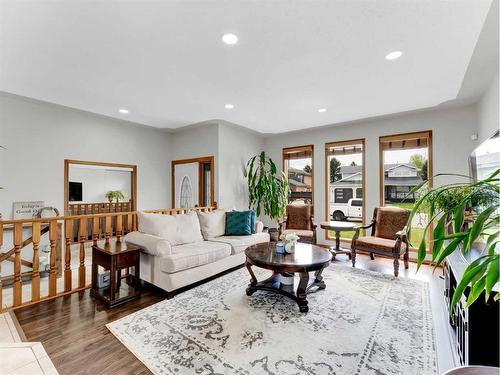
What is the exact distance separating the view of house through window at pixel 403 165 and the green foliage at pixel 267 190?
80.2 inches

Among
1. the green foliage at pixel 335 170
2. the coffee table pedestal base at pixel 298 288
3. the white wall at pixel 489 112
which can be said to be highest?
the white wall at pixel 489 112

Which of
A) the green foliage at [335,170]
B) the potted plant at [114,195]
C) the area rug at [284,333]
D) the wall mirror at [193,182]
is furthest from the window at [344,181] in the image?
the potted plant at [114,195]

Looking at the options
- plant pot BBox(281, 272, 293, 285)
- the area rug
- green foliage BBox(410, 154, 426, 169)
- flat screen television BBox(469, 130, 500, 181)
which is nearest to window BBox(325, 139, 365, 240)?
green foliage BBox(410, 154, 426, 169)

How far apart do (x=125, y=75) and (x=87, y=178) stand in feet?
18.7

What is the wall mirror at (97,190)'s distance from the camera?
22.9ft

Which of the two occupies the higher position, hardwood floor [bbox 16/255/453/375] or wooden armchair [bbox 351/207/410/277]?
wooden armchair [bbox 351/207/410/277]

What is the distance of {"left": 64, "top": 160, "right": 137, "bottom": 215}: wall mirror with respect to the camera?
699cm

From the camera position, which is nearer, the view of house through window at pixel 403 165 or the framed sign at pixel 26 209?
the framed sign at pixel 26 209

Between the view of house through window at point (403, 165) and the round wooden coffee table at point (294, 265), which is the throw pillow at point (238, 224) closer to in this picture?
the round wooden coffee table at point (294, 265)

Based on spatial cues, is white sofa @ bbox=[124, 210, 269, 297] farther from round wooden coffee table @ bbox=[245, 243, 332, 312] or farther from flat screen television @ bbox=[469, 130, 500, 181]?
flat screen television @ bbox=[469, 130, 500, 181]

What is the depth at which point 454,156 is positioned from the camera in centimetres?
412

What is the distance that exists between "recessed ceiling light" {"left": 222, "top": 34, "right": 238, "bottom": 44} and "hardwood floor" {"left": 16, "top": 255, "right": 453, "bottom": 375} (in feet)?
9.16

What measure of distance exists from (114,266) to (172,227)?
932 millimetres

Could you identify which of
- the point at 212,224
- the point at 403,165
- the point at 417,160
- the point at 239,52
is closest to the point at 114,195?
the point at 212,224
